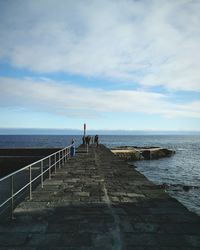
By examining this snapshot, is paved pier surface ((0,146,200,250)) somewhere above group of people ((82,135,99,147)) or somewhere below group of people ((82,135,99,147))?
below

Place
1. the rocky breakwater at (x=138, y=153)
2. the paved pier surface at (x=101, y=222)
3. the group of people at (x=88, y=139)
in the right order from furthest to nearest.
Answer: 1. the rocky breakwater at (x=138, y=153)
2. the group of people at (x=88, y=139)
3. the paved pier surface at (x=101, y=222)

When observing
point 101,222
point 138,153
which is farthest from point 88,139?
point 101,222

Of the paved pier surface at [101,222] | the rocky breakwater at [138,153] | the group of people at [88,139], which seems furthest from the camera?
the rocky breakwater at [138,153]

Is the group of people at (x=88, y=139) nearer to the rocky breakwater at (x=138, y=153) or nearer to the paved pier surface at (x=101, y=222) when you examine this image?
the rocky breakwater at (x=138, y=153)

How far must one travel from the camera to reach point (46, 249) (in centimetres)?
397

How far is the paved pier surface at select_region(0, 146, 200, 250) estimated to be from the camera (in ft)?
13.8

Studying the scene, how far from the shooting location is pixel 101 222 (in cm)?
509

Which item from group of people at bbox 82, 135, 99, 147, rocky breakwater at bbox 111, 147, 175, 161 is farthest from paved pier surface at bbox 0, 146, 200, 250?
rocky breakwater at bbox 111, 147, 175, 161

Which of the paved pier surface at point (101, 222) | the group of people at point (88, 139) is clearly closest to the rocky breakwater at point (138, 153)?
the group of people at point (88, 139)

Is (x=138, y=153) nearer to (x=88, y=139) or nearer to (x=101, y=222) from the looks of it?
(x=88, y=139)

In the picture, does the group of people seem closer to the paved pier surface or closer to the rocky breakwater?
the rocky breakwater

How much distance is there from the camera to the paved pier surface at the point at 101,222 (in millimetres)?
4212

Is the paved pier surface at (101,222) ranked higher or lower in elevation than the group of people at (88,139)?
lower

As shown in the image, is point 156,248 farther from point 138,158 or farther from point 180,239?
point 138,158
